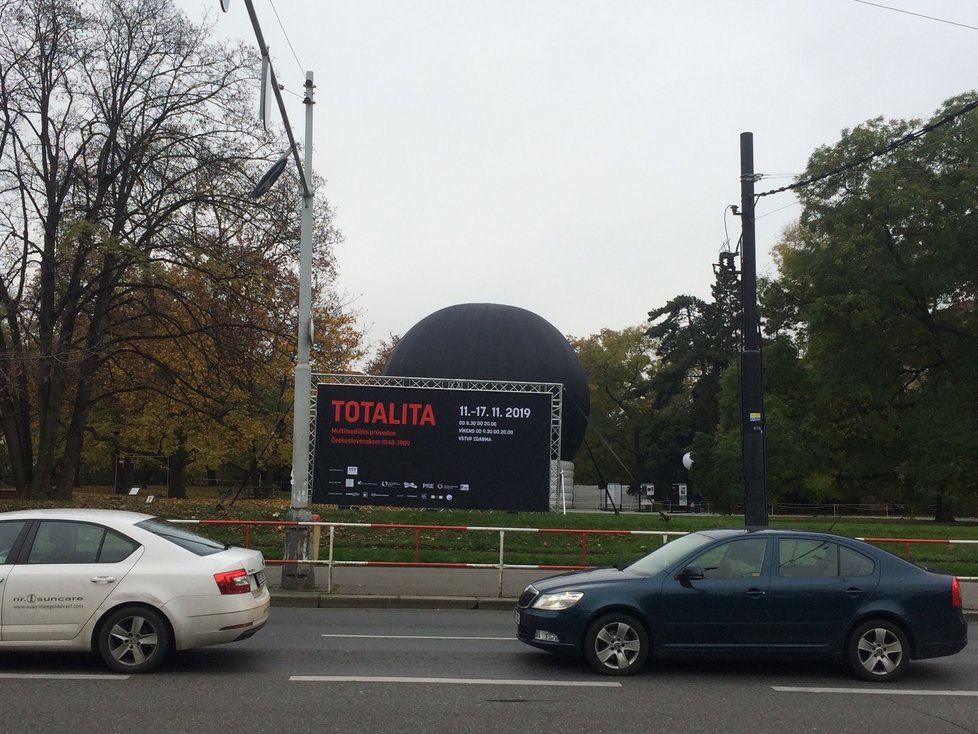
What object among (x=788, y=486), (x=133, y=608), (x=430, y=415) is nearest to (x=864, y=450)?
(x=788, y=486)

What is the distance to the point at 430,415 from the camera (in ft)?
84.8

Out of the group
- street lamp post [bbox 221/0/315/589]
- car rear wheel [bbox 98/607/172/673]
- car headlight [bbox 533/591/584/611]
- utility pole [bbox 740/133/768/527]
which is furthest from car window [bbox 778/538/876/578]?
street lamp post [bbox 221/0/315/589]

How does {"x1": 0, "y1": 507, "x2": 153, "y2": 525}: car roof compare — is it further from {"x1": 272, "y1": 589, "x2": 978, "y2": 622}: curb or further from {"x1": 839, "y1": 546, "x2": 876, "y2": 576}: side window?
{"x1": 839, "y1": 546, "x2": 876, "y2": 576}: side window

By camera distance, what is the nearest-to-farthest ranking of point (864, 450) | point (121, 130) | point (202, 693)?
point (202, 693) < point (121, 130) < point (864, 450)

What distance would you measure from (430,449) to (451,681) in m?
17.0

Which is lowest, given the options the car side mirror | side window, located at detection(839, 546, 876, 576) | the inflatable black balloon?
the car side mirror

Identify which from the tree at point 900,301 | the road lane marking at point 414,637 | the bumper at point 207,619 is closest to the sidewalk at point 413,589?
the road lane marking at point 414,637

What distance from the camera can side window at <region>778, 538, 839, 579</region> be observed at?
9.43m

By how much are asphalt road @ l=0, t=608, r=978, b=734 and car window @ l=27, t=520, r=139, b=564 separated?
3.37 ft

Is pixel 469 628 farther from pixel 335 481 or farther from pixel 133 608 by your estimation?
pixel 335 481

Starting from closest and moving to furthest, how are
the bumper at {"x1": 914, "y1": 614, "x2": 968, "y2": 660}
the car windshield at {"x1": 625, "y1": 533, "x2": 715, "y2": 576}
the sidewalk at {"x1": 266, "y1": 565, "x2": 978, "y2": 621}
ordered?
the bumper at {"x1": 914, "y1": 614, "x2": 968, "y2": 660} < the car windshield at {"x1": 625, "y1": 533, "x2": 715, "y2": 576} < the sidewalk at {"x1": 266, "y1": 565, "x2": 978, "y2": 621}

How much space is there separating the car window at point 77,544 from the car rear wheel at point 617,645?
4.35 meters

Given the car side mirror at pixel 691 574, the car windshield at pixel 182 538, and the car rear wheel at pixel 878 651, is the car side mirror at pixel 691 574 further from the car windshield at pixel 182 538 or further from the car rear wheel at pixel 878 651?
the car windshield at pixel 182 538

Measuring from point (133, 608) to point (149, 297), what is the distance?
22800 mm
